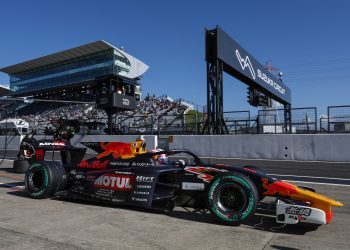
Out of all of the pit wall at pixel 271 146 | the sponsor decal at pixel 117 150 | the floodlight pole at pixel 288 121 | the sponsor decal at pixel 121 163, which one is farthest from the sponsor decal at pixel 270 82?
the sponsor decal at pixel 121 163

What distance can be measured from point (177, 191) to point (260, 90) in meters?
26.6

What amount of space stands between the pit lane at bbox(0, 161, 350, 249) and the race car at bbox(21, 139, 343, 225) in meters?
0.21

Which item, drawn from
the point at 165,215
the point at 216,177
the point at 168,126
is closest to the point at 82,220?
the point at 165,215

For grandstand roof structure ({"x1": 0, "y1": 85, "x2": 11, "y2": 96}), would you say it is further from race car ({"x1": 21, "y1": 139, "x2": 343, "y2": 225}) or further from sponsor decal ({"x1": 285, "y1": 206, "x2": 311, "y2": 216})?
sponsor decal ({"x1": 285, "y1": 206, "x2": 311, "y2": 216})

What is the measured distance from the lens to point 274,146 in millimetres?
16328

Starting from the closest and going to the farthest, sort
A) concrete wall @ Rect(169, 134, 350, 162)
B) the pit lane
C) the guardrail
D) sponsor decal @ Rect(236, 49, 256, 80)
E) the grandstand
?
the pit lane < concrete wall @ Rect(169, 134, 350, 162) < the guardrail < sponsor decal @ Rect(236, 49, 256, 80) < the grandstand

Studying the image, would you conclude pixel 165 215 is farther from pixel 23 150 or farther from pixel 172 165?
pixel 23 150

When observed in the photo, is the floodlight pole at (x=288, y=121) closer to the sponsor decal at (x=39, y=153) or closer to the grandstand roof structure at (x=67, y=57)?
the sponsor decal at (x=39, y=153)

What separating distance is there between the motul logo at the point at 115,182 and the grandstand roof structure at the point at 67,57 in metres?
66.3

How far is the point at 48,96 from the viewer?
256 feet

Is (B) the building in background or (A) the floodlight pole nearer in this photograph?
(A) the floodlight pole

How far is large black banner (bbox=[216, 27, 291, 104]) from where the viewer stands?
66.0 feet

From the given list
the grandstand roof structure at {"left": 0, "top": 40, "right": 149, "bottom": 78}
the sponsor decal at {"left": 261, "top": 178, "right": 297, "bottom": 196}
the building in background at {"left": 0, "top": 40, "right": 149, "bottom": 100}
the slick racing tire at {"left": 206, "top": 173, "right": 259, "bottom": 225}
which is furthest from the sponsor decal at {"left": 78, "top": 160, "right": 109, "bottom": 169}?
the grandstand roof structure at {"left": 0, "top": 40, "right": 149, "bottom": 78}

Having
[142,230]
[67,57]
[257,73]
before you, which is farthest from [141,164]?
[67,57]
